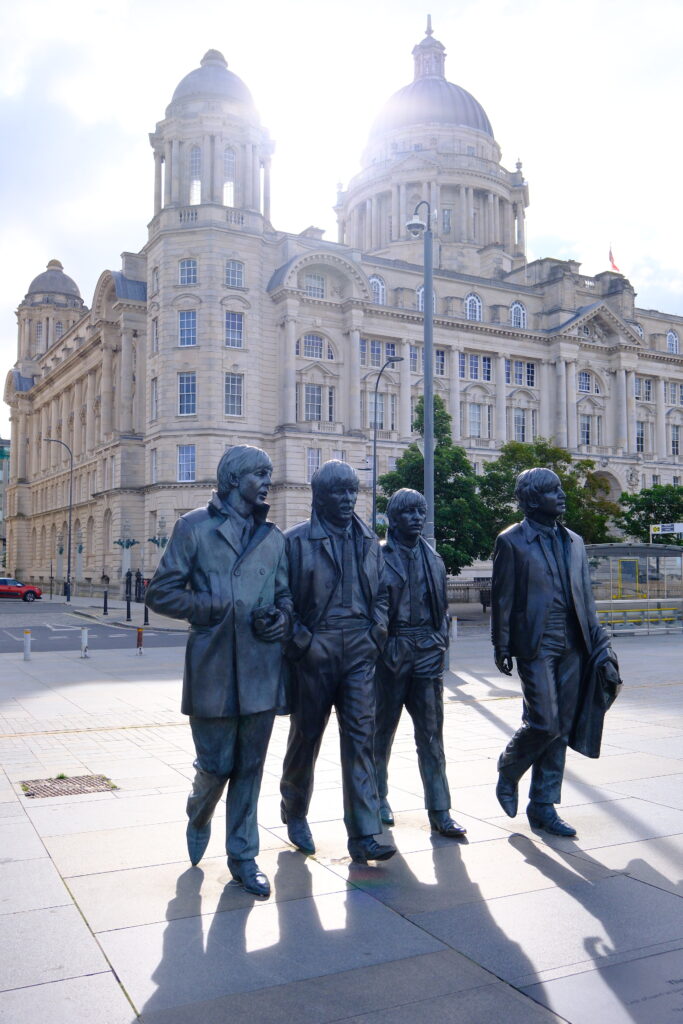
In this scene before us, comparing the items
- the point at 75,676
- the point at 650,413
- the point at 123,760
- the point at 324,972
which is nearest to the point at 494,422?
the point at 650,413

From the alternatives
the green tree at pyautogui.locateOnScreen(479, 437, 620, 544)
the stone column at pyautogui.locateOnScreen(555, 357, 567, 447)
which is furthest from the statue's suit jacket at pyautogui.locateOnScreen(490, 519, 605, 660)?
the stone column at pyautogui.locateOnScreen(555, 357, 567, 447)

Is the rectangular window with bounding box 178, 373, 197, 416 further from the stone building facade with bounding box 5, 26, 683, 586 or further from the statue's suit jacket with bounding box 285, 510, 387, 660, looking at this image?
the statue's suit jacket with bounding box 285, 510, 387, 660

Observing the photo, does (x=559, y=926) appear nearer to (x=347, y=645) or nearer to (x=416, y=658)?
(x=347, y=645)

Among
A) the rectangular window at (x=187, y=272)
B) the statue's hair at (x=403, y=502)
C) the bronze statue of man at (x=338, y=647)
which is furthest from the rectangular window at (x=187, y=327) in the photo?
the bronze statue of man at (x=338, y=647)

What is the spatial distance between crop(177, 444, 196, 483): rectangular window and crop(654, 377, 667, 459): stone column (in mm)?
36940

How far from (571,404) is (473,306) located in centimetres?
994

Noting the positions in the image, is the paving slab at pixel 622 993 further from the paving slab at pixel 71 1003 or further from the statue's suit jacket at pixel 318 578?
the statue's suit jacket at pixel 318 578

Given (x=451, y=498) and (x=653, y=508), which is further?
(x=653, y=508)

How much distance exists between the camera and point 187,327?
53125 mm

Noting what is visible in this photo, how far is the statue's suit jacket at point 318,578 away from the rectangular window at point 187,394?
157 ft

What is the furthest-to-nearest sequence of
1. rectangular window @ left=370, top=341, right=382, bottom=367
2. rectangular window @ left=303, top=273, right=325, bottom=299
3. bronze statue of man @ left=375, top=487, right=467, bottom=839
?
rectangular window @ left=370, top=341, right=382, bottom=367, rectangular window @ left=303, top=273, right=325, bottom=299, bronze statue of man @ left=375, top=487, right=467, bottom=839

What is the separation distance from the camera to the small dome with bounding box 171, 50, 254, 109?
5406cm

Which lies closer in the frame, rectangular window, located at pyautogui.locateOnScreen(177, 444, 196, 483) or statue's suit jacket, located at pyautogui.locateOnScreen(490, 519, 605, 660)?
statue's suit jacket, located at pyautogui.locateOnScreen(490, 519, 605, 660)

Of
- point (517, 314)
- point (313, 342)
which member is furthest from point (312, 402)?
point (517, 314)
